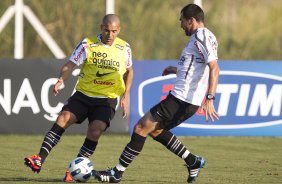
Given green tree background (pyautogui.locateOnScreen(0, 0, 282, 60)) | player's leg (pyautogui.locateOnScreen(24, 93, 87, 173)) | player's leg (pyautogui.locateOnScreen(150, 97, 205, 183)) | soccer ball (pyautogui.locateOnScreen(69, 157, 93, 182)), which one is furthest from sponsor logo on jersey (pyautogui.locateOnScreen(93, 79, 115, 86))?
green tree background (pyautogui.locateOnScreen(0, 0, 282, 60))

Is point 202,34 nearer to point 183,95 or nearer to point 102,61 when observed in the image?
→ point 183,95

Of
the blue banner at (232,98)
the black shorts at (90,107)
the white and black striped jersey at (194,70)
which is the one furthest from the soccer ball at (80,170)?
the blue banner at (232,98)

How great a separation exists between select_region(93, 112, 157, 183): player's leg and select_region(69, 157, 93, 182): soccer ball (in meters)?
0.10

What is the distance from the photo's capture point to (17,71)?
731 inches

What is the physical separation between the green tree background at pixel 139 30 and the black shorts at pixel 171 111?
62.0 ft

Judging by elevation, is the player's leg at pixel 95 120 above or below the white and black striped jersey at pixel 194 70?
below

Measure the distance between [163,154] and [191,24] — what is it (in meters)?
4.95

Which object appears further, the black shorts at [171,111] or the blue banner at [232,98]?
the blue banner at [232,98]

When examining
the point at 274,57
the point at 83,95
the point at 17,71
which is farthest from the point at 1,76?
the point at 274,57

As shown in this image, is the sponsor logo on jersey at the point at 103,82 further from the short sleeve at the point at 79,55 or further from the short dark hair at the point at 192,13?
the short dark hair at the point at 192,13

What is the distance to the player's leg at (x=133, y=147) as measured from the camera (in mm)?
11445

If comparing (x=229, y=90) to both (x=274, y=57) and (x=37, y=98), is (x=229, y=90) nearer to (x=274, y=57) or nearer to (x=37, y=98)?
(x=37, y=98)

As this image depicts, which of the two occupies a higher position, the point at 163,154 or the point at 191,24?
the point at 191,24

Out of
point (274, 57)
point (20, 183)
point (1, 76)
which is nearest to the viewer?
point (20, 183)
